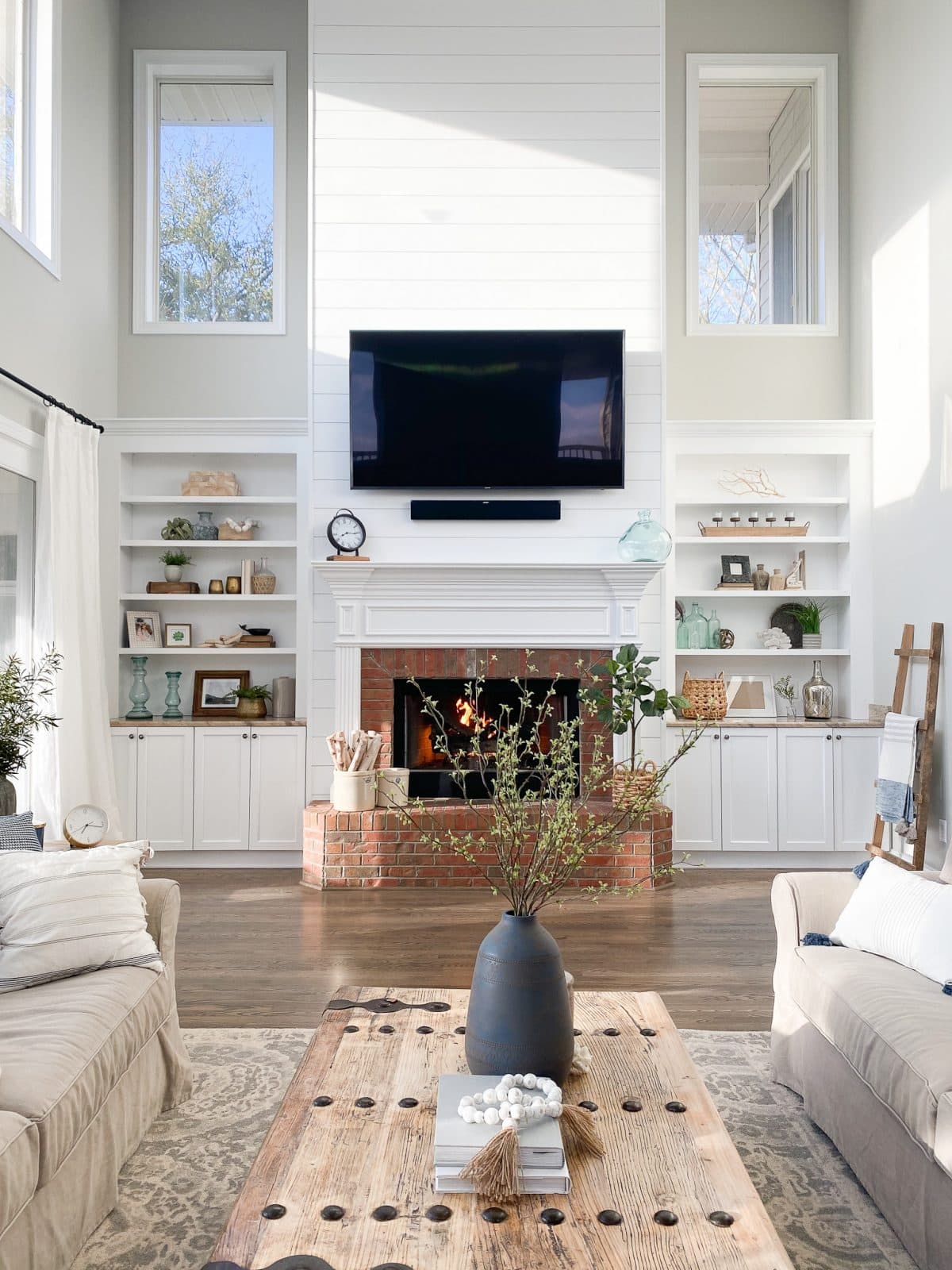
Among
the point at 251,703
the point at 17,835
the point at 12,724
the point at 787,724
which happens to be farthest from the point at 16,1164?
the point at 787,724

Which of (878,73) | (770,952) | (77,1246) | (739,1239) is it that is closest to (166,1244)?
(77,1246)

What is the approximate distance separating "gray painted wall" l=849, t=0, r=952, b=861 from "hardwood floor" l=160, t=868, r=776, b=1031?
4.99ft

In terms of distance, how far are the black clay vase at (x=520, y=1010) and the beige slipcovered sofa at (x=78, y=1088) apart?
79 cm

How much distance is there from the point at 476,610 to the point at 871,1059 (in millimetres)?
3586

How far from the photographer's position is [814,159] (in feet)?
20.2

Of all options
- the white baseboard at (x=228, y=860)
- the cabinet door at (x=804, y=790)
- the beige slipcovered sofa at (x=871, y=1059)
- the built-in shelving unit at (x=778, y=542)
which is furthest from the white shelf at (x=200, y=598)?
the beige slipcovered sofa at (x=871, y=1059)

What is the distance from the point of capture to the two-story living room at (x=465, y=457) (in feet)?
15.8

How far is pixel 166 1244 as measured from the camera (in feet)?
6.74

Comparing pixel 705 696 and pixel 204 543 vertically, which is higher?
pixel 204 543

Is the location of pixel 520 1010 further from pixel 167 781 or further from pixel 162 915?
pixel 167 781

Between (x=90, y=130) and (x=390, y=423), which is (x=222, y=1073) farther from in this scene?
(x=90, y=130)

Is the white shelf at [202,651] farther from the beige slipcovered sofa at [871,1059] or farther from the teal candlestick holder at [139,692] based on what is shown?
the beige slipcovered sofa at [871,1059]

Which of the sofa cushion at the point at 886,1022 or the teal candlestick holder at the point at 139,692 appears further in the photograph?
the teal candlestick holder at the point at 139,692

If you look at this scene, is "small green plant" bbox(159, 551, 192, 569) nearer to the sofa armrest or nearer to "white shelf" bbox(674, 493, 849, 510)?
"white shelf" bbox(674, 493, 849, 510)
